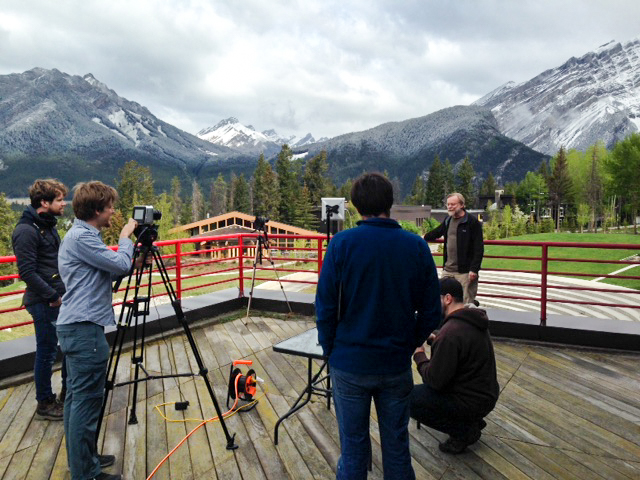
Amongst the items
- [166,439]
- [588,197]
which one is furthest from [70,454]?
[588,197]

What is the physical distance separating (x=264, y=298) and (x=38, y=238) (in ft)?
14.8

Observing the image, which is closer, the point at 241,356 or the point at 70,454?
the point at 70,454

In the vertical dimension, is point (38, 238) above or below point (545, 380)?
above

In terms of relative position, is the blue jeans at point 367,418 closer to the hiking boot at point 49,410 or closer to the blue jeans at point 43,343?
the blue jeans at point 43,343

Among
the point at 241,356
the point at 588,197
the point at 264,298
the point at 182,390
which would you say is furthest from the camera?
the point at 588,197

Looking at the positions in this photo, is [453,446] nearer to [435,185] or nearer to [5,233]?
[5,233]

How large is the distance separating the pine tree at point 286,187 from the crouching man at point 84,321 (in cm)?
7466

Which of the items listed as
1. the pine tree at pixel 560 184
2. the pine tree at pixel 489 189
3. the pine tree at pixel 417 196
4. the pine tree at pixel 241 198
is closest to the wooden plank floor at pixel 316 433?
the pine tree at pixel 241 198

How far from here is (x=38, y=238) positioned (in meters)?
3.78

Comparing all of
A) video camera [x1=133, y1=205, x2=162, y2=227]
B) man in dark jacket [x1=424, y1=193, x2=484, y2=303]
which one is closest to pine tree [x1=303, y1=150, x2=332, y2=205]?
man in dark jacket [x1=424, y1=193, x2=484, y2=303]

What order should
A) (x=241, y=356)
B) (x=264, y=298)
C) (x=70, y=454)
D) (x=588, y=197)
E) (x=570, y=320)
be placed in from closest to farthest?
(x=70, y=454) → (x=241, y=356) → (x=570, y=320) → (x=264, y=298) → (x=588, y=197)

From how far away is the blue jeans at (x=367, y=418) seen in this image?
2.27 meters

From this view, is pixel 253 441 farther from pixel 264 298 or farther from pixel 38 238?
pixel 264 298

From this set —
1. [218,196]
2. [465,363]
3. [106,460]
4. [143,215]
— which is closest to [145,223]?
[143,215]
